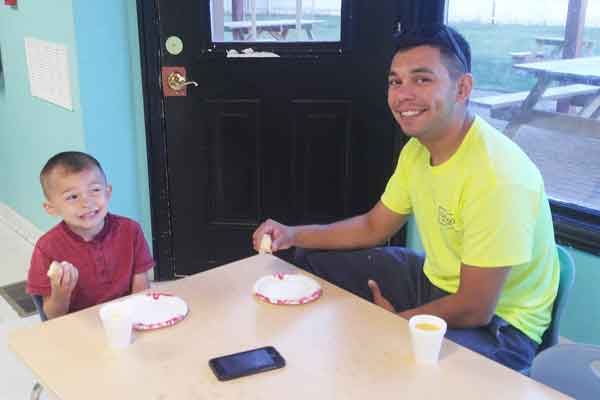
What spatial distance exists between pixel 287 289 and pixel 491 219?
0.52 metres

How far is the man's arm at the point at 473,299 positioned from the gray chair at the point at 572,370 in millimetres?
281

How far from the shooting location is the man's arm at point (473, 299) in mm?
1619

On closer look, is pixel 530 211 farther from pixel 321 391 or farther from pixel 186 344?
pixel 186 344

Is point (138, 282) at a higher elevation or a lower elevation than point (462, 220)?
lower

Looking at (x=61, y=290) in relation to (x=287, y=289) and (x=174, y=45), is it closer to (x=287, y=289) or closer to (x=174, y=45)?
(x=287, y=289)

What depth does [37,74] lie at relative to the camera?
311 cm

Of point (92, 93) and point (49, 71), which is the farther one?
point (49, 71)

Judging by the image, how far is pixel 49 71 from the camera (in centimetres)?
298

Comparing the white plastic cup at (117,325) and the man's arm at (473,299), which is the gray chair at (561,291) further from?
the white plastic cup at (117,325)

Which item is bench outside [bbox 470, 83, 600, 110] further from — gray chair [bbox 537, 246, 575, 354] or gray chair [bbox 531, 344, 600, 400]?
gray chair [bbox 531, 344, 600, 400]

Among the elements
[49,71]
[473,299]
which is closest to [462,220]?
[473,299]

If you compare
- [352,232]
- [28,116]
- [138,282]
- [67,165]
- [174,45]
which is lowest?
[138,282]

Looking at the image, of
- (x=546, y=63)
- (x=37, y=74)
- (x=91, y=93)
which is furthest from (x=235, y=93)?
(x=546, y=63)

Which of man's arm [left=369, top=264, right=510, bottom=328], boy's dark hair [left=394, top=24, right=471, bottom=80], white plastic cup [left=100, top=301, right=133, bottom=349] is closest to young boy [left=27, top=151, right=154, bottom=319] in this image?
white plastic cup [left=100, top=301, right=133, bottom=349]
